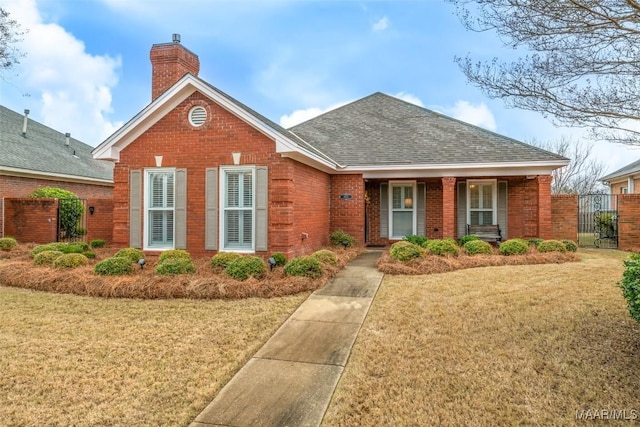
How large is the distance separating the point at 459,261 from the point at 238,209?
5.59 m

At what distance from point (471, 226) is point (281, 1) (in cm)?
946

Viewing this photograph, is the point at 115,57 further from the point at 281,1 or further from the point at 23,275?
the point at 23,275

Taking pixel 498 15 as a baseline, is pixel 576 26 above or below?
below

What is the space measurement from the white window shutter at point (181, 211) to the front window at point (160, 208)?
22cm

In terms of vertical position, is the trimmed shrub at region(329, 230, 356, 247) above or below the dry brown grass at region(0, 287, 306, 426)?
above

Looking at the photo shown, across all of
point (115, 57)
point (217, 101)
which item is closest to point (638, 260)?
point (217, 101)

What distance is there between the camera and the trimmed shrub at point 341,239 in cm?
1245

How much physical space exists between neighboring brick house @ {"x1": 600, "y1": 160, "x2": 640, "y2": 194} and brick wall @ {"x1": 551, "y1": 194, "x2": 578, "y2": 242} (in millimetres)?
9624

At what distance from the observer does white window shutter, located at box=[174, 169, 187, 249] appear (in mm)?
9734

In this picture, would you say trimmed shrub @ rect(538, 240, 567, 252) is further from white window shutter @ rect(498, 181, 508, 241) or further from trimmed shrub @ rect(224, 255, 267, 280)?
trimmed shrub @ rect(224, 255, 267, 280)

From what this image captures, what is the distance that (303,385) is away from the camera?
386 centimetres

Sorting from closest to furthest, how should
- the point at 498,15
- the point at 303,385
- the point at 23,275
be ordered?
the point at 303,385 → the point at 498,15 → the point at 23,275

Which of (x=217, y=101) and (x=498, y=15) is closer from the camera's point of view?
(x=498, y=15)

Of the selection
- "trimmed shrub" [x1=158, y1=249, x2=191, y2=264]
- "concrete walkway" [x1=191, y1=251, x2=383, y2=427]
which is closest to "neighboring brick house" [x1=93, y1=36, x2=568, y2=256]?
"trimmed shrub" [x1=158, y1=249, x2=191, y2=264]
